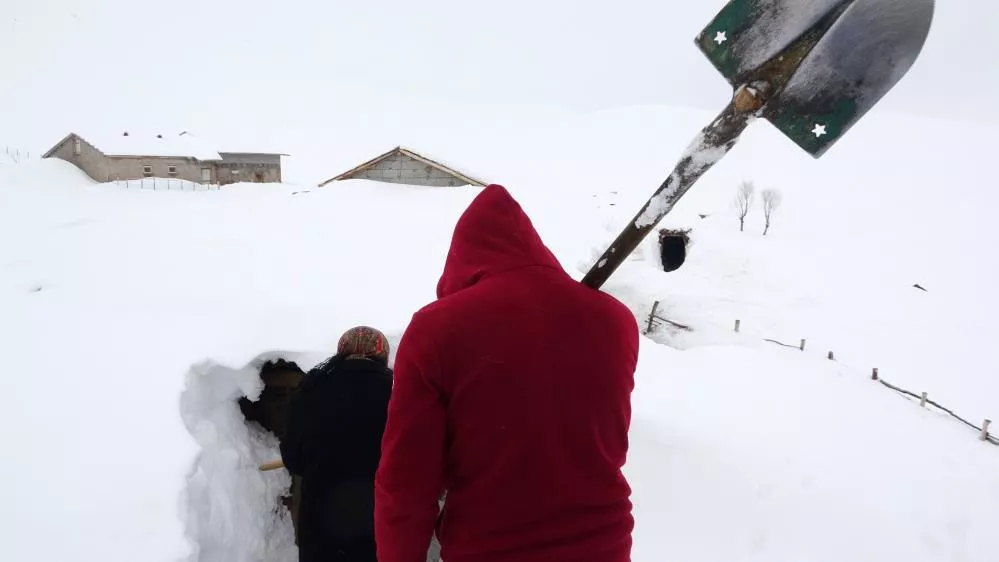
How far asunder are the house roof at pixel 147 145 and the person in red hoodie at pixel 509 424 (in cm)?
3047

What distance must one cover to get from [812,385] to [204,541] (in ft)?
26.6

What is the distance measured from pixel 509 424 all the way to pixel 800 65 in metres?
1.55

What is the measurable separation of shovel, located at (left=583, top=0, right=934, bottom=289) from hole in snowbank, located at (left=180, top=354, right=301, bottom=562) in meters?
3.09

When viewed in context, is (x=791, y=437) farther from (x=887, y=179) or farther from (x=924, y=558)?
(x=887, y=179)

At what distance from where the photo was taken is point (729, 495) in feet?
13.3

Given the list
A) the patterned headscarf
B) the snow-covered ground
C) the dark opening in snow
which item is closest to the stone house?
the snow-covered ground

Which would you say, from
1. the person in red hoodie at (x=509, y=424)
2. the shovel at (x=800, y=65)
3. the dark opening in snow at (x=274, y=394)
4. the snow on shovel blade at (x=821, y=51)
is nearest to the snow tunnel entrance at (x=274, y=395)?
the dark opening in snow at (x=274, y=394)

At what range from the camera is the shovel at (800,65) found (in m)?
1.51

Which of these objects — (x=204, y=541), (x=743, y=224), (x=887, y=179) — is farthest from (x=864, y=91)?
(x=887, y=179)

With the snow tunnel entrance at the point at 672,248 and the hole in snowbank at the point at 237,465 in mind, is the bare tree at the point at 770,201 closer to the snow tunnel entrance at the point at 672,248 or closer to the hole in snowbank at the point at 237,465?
the snow tunnel entrance at the point at 672,248

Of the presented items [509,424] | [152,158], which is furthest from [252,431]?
[152,158]

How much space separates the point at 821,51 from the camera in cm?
158

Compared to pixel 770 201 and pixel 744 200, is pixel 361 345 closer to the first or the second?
pixel 744 200

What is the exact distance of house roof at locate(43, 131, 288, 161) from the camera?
981 inches
